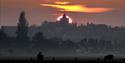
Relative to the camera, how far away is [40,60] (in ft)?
295

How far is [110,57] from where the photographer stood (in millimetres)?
105875

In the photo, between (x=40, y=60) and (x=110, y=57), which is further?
(x=110, y=57)

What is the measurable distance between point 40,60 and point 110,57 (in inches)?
764
